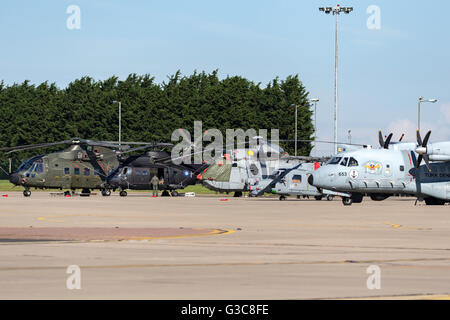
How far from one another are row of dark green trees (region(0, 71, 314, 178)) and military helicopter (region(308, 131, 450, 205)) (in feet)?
250

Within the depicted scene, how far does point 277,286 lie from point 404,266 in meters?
4.33

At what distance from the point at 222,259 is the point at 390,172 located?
130 feet

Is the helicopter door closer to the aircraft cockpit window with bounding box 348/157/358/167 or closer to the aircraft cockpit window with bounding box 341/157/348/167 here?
the aircraft cockpit window with bounding box 348/157/358/167

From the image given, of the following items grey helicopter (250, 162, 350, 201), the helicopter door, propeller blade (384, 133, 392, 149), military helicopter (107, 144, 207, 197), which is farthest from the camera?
military helicopter (107, 144, 207, 197)

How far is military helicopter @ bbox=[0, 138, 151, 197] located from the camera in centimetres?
7162

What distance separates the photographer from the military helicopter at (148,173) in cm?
7325

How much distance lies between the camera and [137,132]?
14125cm

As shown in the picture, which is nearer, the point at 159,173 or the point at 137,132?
the point at 159,173

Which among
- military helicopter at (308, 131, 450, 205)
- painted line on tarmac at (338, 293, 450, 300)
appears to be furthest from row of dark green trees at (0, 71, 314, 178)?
painted line on tarmac at (338, 293, 450, 300)

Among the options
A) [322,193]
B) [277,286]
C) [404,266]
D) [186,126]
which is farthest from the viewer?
[186,126]

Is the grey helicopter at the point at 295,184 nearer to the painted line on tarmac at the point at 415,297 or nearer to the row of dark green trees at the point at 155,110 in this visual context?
the painted line on tarmac at the point at 415,297

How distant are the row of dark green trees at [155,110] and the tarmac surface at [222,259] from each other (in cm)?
10352
